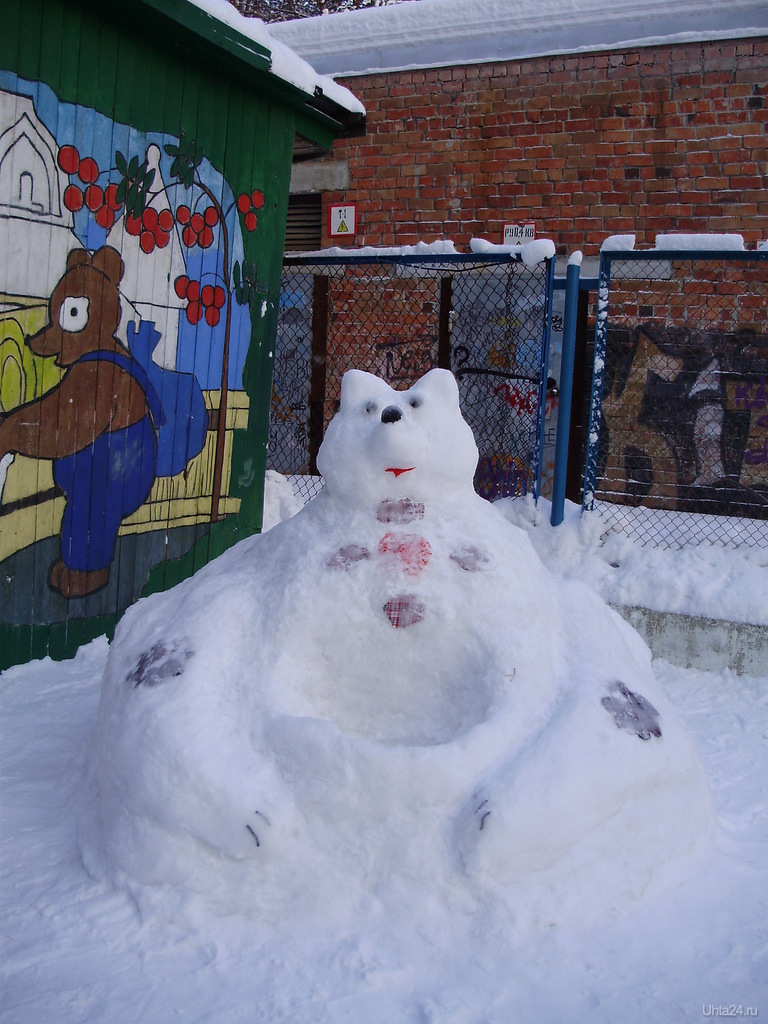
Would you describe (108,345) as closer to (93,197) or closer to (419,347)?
(93,197)

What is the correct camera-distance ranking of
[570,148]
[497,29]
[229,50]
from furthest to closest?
[497,29] < [570,148] < [229,50]

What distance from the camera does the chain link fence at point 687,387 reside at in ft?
22.3

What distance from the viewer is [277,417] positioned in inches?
Result: 309

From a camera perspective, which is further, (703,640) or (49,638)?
(703,640)

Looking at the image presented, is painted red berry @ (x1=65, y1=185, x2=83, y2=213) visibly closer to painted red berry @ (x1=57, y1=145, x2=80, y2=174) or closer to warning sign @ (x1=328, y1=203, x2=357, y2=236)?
painted red berry @ (x1=57, y1=145, x2=80, y2=174)

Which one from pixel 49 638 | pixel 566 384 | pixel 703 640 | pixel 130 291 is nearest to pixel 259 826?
pixel 49 638

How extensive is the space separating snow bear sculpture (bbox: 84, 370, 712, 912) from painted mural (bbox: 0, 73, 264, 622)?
45.6 inches

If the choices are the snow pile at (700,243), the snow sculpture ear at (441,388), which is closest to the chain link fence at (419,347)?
the snow pile at (700,243)

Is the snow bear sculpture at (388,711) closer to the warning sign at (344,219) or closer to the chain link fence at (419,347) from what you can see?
the chain link fence at (419,347)

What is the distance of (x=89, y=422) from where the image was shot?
4316 mm

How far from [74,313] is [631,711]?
3.02m

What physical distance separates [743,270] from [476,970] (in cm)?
593

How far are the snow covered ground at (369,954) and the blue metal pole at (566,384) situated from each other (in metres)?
2.84

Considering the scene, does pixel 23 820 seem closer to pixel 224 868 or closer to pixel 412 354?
pixel 224 868
